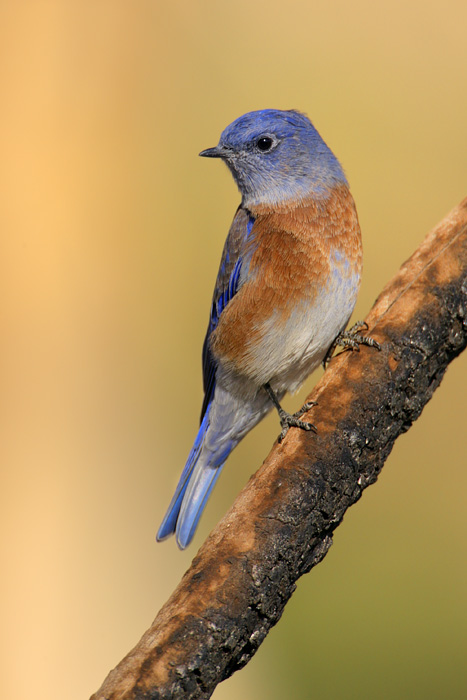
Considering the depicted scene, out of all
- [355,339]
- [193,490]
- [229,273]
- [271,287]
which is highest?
[229,273]

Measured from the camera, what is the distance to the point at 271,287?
10.7 feet

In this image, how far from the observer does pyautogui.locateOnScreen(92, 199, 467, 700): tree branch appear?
7.39ft

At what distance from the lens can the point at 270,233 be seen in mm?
3352

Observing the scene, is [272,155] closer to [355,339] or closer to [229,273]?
[229,273]

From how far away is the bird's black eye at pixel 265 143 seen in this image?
3660mm

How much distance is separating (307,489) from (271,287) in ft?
3.25

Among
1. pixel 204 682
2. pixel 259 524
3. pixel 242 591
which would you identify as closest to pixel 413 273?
pixel 259 524

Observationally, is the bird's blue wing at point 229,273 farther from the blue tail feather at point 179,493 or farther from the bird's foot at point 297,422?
the bird's foot at point 297,422

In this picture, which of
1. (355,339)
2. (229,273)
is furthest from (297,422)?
(229,273)

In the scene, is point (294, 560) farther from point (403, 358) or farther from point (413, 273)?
point (413, 273)

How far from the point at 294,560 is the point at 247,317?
1200 mm

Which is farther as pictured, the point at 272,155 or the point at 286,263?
the point at 272,155

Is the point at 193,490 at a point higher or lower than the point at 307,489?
higher

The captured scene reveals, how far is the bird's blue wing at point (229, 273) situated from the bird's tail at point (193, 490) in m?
0.27
